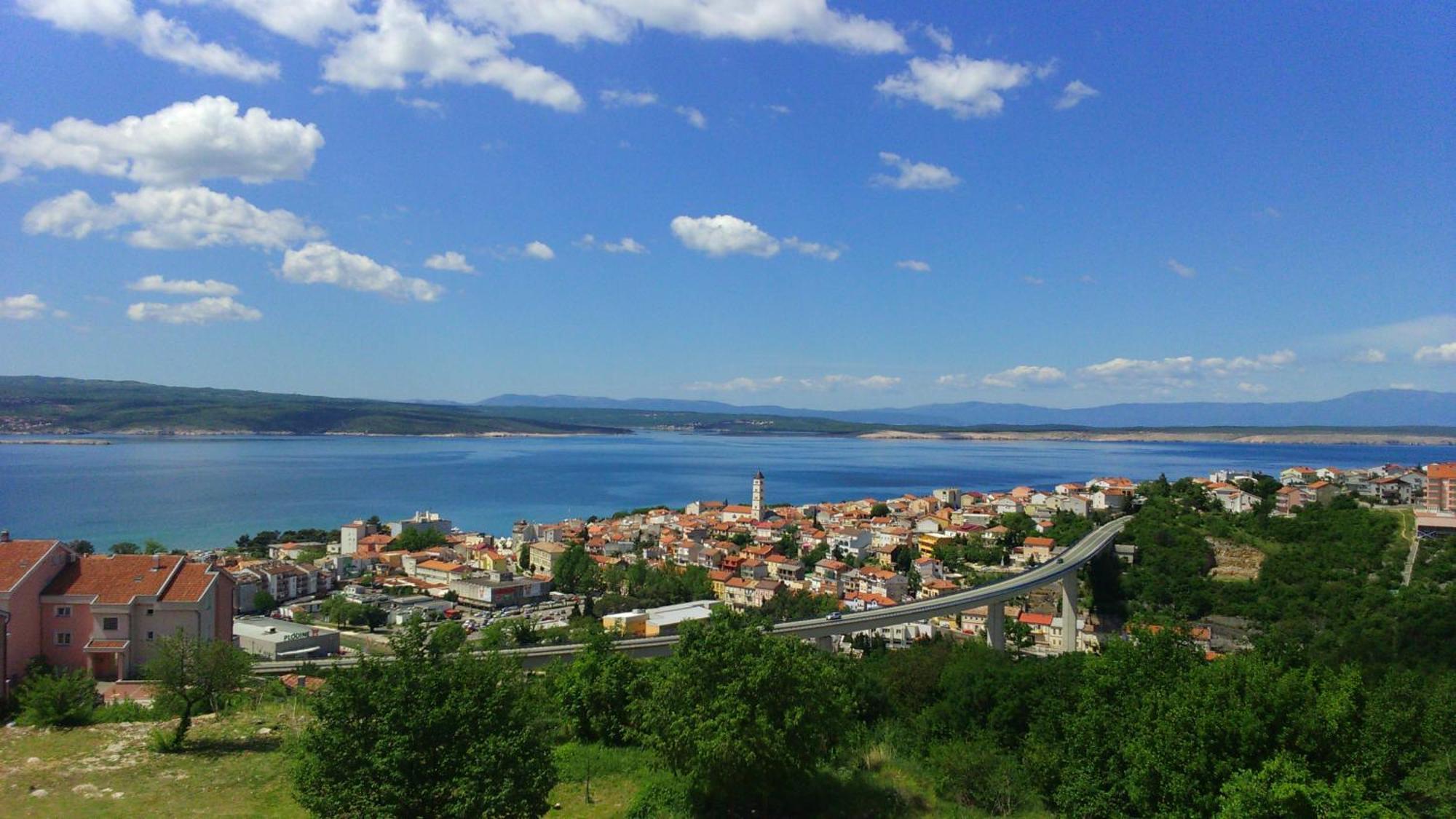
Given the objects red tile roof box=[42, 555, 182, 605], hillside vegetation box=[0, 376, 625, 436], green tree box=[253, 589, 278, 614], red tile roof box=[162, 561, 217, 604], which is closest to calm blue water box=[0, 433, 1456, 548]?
hillside vegetation box=[0, 376, 625, 436]

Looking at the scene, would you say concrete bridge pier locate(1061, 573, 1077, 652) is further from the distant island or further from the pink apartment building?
the distant island

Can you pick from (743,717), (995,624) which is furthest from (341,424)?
(743,717)

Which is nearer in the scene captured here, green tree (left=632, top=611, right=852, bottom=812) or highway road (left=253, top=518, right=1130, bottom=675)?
green tree (left=632, top=611, right=852, bottom=812)

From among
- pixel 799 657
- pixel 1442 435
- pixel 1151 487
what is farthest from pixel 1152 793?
pixel 1442 435

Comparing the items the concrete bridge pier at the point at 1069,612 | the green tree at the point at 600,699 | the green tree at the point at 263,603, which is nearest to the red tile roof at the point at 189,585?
the green tree at the point at 600,699

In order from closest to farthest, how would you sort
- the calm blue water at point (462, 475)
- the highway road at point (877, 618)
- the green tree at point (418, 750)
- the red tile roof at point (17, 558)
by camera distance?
the green tree at point (418, 750), the red tile roof at point (17, 558), the highway road at point (877, 618), the calm blue water at point (462, 475)

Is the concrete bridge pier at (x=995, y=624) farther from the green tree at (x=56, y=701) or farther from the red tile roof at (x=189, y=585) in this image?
the green tree at (x=56, y=701)
